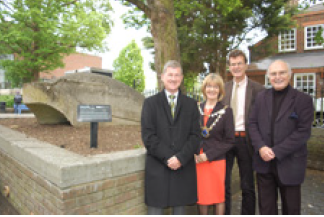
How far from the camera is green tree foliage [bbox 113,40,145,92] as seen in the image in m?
41.8

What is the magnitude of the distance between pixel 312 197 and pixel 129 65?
3968cm

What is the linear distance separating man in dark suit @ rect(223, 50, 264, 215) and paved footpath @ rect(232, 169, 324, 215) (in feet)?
2.35

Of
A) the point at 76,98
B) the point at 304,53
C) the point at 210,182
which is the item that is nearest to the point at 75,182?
the point at 210,182

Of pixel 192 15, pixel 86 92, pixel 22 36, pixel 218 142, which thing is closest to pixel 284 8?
pixel 192 15

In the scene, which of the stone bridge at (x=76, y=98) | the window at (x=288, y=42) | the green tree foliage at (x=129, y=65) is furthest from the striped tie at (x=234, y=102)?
the green tree foliage at (x=129, y=65)

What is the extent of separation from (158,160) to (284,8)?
15849 millimetres

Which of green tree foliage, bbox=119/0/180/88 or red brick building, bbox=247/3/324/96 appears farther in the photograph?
red brick building, bbox=247/3/324/96

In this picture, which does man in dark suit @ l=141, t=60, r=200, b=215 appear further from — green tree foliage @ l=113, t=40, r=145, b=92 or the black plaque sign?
green tree foliage @ l=113, t=40, r=145, b=92

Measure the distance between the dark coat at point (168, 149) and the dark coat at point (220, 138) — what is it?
290mm

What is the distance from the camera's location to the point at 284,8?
50.1 ft

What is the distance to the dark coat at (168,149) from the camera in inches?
107

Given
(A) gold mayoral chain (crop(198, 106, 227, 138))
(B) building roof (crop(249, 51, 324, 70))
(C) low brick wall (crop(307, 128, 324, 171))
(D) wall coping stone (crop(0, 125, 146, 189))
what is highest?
(B) building roof (crop(249, 51, 324, 70))

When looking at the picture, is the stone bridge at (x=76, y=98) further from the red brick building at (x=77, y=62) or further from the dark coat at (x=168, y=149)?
the red brick building at (x=77, y=62)

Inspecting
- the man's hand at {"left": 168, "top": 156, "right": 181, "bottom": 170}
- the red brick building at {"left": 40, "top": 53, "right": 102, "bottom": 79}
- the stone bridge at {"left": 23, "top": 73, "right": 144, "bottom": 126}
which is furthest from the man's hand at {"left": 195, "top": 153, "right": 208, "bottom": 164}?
the red brick building at {"left": 40, "top": 53, "right": 102, "bottom": 79}
